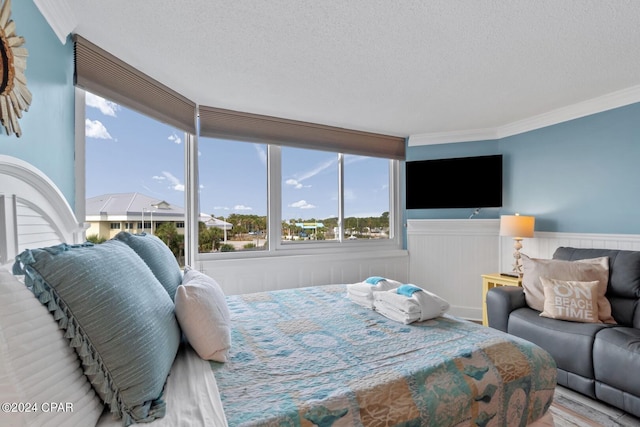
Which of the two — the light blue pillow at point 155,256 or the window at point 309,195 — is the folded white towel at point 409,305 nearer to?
the light blue pillow at point 155,256

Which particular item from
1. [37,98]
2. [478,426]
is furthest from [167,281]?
[478,426]

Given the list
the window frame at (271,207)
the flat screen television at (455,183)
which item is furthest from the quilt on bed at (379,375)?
the flat screen television at (455,183)

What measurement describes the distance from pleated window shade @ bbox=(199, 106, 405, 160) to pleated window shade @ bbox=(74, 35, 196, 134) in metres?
0.27

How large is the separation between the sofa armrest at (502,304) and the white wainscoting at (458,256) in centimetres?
112

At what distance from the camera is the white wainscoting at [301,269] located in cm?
313

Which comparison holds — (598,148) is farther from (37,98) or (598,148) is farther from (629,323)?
(37,98)

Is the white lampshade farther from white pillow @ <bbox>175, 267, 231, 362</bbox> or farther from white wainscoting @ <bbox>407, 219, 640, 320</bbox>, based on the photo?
white pillow @ <bbox>175, 267, 231, 362</bbox>

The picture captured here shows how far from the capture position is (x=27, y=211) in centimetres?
124

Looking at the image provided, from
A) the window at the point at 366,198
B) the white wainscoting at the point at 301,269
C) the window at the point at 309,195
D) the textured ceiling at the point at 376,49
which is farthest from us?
the window at the point at 366,198

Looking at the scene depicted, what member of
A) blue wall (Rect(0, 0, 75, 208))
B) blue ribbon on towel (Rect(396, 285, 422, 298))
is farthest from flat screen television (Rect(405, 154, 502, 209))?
blue wall (Rect(0, 0, 75, 208))

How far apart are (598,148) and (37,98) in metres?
4.26

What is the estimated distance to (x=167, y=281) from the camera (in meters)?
1.44

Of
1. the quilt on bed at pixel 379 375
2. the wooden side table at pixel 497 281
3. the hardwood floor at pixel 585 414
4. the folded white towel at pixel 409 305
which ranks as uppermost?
the folded white towel at pixel 409 305

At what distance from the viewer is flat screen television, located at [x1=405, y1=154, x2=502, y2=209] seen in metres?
3.72
